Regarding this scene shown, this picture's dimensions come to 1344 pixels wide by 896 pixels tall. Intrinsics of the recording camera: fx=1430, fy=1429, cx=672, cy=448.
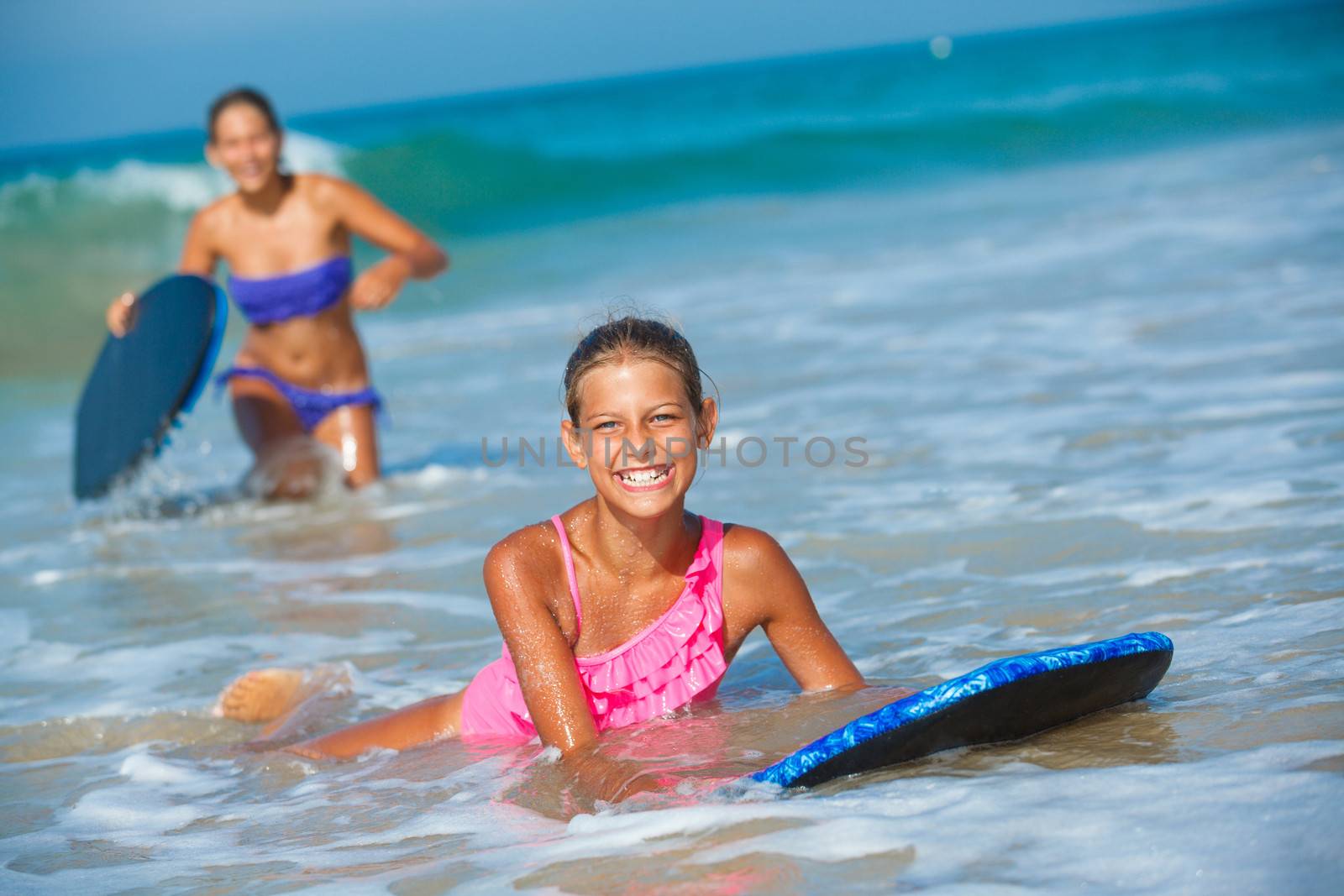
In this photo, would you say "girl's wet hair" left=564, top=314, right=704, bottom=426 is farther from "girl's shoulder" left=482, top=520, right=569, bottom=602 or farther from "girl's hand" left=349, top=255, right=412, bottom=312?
"girl's hand" left=349, top=255, right=412, bottom=312

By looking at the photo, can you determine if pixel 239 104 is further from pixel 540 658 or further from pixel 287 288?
pixel 540 658

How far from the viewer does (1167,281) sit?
8.99 m

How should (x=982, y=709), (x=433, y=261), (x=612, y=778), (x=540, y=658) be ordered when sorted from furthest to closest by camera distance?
(x=433, y=261) → (x=540, y=658) → (x=612, y=778) → (x=982, y=709)

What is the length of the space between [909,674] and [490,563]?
46.0 inches

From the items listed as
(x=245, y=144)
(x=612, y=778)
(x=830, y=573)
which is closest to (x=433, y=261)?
(x=245, y=144)

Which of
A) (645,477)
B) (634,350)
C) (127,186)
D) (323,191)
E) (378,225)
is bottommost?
(645,477)

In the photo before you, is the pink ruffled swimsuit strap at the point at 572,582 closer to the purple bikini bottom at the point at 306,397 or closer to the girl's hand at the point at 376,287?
the girl's hand at the point at 376,287

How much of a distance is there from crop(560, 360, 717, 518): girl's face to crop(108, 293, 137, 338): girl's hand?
12.2 feet

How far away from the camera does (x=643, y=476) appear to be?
123 inches

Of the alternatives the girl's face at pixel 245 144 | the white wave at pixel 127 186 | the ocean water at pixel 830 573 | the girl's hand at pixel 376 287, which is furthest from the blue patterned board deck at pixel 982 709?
the white wave at pixel 127 186

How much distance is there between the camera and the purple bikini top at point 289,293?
20.2 ft

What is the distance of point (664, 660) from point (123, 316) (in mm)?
3873

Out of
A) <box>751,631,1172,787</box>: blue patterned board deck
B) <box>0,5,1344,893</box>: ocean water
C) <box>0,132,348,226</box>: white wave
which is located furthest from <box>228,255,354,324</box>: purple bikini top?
<box>0,132,348,226</box>: white wave

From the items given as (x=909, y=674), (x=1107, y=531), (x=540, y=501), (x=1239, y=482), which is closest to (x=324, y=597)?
(x=540, y=501)
